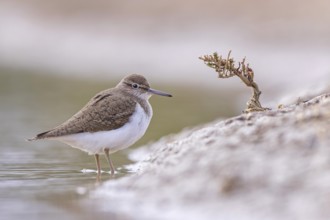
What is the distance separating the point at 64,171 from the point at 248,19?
67.8ft

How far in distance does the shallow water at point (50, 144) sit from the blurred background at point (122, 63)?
0.02 m

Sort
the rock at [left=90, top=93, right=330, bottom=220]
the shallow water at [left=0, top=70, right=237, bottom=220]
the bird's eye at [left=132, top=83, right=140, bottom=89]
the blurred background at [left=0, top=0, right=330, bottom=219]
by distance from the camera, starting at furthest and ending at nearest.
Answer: the bird's eye at [left=132, top=83, right=140, bottom=89] < the blurred background at [left=0, top=0, right=330, bottom=219] < the shallow water at [left=0, top=70, right=237, bottom=220] < the rock at [left=90, top=93, right=330, bottom=220]

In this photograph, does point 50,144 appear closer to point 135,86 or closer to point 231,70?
point 135,86

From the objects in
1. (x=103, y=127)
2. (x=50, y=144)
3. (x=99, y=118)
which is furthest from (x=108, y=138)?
(x=50, y=144)

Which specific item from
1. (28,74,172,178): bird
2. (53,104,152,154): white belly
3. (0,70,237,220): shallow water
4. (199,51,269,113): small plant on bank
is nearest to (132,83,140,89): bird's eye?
(28,74,172,178): bird

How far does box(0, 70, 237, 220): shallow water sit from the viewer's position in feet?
27.3

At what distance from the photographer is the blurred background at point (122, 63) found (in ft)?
37.2

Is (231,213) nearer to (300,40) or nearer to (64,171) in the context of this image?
Result: (64,171)

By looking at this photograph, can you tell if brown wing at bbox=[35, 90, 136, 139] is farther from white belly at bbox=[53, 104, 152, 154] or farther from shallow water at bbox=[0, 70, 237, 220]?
shallow water at bbox=[0, 70, 237, 220]

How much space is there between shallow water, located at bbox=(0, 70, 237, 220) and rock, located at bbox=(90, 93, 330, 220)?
483 mm

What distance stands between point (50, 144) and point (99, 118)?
3.75 m

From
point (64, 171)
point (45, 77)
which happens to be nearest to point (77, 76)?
point (45, 77)

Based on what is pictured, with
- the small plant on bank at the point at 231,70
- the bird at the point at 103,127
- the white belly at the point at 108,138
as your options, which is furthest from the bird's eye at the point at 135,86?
the small plant on bank at the point at 231,70

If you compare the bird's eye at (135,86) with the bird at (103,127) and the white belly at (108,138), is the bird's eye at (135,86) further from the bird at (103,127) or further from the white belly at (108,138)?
the white belly at (108,138)
